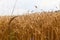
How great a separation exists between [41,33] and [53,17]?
131 millimetres

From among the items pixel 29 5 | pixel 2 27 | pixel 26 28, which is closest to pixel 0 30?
pixel 2 27

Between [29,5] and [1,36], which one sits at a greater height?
[29,5]

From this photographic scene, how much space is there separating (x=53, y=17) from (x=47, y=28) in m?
0.10

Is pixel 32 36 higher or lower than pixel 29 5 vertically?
lower

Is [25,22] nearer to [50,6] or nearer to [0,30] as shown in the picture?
[0,30]

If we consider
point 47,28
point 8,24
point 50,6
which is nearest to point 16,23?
point 8,24

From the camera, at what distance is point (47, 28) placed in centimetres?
73

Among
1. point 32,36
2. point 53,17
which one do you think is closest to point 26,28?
point 32,36

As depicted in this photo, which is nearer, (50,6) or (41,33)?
(41,33)

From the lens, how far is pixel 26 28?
0.74 metres

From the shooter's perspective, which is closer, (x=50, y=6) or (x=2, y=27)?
(x=2, y=27)

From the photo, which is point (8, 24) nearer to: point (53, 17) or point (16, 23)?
point (16, 23)

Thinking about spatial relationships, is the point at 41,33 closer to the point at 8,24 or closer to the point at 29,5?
the point at 8,24

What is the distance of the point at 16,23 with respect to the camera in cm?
78
